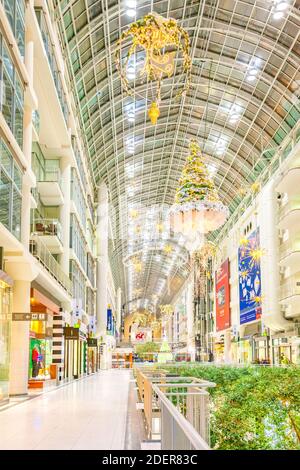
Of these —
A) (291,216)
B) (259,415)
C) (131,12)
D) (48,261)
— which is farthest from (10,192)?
(291,216)

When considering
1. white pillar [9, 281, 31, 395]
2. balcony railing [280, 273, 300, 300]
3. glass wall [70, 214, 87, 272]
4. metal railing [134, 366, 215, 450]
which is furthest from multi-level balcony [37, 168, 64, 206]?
metal railing [134, 366, 215, 450]

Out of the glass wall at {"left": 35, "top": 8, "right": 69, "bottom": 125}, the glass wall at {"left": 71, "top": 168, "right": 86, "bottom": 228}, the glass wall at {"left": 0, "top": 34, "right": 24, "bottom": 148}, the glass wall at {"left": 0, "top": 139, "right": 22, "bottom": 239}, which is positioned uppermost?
the glass wall at {"left": 35, "top": 8, "right": 69, "bottom": 125}

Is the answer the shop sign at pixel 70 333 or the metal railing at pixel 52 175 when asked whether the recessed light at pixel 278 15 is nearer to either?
the metal railing at pixel 52 175

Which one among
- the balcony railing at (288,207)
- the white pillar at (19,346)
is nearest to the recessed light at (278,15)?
the balcony railing at (288,207)

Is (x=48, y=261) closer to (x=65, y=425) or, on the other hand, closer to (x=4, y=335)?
(x=4, y=335)

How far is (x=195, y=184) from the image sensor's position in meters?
20.5

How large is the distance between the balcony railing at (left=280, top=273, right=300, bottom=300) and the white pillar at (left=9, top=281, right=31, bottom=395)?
2034 cm

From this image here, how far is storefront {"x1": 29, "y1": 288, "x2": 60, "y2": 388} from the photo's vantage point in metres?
26.6

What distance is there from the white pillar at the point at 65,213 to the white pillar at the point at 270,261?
14743mm

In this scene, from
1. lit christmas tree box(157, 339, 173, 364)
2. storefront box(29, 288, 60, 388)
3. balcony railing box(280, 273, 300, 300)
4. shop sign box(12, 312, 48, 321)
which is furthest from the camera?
lit christmas tree box(157, 339, 173, 364)

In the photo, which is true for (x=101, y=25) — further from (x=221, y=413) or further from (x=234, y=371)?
(x=221, y=413)

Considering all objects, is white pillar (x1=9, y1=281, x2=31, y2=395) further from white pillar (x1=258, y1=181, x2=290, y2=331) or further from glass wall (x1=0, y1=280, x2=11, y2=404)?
white pillar (x1=258, y1=181, x2=290, y2=331)

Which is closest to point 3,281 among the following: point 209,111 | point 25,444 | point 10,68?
point 10,68
